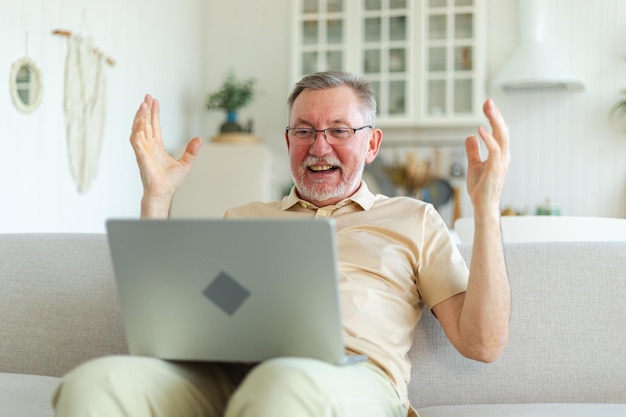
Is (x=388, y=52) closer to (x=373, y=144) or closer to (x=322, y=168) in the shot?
(x=373, y=144)

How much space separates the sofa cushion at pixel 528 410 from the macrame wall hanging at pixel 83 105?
280cm

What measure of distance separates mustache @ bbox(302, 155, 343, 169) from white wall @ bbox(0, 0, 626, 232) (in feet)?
7.49

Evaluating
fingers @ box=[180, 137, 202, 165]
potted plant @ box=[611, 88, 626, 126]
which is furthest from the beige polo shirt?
potted plant @ box=[611, 88, 626, 126]

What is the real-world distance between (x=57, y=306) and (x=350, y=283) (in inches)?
33.7

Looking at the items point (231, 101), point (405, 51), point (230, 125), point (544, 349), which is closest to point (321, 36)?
point (405, 51)

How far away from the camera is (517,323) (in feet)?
6.42

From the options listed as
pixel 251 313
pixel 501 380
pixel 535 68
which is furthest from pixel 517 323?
pixel 535 68

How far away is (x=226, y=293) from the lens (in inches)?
51.6

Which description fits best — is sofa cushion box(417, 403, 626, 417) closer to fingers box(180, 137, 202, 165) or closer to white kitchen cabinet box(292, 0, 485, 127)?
fingers box(180, 137, 202, 165)

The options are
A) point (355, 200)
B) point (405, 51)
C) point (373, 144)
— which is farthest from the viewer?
point (405, 51)

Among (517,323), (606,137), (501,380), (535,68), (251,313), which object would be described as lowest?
(501,380)

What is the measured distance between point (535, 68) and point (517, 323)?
372 cm

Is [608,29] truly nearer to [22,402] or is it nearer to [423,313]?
[423,313]

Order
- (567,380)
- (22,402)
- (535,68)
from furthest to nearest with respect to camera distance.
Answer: (535,68), (567,380), (22,402)
